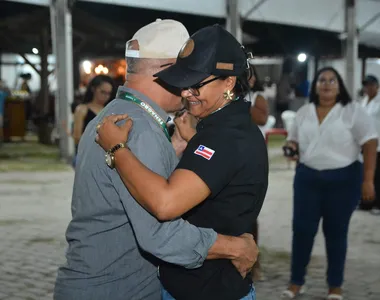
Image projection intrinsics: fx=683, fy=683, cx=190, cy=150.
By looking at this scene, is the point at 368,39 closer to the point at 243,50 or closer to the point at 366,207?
the point at 366,207

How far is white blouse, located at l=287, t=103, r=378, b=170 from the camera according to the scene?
5359mm

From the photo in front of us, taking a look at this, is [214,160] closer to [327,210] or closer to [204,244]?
[204,244]

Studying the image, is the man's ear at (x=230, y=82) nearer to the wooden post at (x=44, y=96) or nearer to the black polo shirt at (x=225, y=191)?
the black polo shirt at (x=225, y=191)

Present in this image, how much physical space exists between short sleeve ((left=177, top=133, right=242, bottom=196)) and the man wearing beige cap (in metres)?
0.10

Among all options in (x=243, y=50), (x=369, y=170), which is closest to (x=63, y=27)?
(x=369, y=170)

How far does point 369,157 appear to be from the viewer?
5496 mm

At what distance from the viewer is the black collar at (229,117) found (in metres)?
2.34

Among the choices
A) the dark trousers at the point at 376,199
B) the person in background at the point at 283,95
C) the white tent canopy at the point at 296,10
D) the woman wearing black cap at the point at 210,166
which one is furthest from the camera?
the person in background at the point at 283,95

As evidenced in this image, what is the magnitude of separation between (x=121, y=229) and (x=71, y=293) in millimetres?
288

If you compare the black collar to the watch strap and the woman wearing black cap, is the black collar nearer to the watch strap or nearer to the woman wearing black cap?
the woman wearing black cap

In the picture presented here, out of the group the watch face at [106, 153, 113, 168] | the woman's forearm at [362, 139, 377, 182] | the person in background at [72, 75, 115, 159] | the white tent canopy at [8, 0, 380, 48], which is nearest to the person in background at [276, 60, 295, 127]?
the white tent canopy at [8, 0, 380, 48]

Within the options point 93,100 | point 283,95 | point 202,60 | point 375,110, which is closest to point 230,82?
point 202,60

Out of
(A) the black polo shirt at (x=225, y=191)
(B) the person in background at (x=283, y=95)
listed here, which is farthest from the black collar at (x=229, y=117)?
(B) the person in background at (x=283, y=95)

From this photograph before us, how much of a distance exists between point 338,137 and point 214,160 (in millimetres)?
3336
